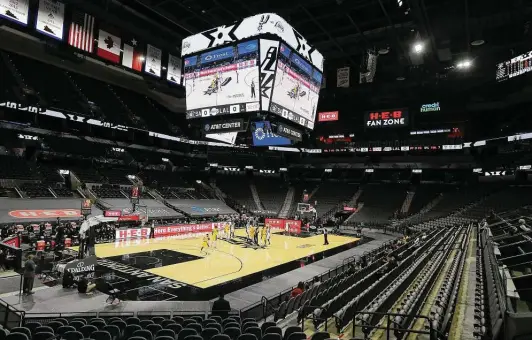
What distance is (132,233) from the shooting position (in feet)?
88.3

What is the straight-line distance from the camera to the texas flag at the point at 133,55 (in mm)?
27328

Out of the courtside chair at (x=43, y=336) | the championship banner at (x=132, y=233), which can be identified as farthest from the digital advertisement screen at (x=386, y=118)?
the courtside chair at (x=43, y=336)

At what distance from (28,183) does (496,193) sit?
48281mm

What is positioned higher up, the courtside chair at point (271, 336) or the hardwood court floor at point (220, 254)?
the courtside chair at point (271, 336)

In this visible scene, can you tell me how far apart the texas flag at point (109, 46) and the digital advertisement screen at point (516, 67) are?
29.0 m

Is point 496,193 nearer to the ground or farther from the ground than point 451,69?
nearer to the ground

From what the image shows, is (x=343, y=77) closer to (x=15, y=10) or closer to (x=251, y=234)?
(x=251, y=234)

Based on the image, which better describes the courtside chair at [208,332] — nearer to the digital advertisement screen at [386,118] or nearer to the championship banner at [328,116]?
the digital advertisement screen at [386,118]

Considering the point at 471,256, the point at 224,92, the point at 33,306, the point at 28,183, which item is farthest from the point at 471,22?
the point at 28,183

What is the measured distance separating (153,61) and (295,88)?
19330mm

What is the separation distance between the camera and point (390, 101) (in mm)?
44406

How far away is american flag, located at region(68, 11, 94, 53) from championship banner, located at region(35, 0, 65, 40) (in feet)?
2.58

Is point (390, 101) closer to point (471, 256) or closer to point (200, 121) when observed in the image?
point (471, 256)

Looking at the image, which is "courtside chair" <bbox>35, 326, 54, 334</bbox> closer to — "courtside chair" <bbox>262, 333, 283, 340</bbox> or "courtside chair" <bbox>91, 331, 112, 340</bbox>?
"courtside chair" <bbox>91, 331, 112, 340</bbox>
